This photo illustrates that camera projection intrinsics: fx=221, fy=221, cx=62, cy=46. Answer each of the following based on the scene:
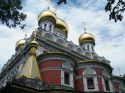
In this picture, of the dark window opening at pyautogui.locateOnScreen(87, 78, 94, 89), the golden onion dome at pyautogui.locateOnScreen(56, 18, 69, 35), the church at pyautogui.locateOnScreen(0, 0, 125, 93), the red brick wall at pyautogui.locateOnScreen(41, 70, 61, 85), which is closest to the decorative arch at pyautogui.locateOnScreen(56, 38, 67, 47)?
the church at pyautogui.locateOnScreen(0, 0, 125, 93)

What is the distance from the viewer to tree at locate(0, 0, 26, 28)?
27.8 ft

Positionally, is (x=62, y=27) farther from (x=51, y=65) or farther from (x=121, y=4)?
(x=121, y=4)

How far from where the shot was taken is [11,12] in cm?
888

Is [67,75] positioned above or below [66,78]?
above

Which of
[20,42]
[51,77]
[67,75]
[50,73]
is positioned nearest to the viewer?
[51,77]

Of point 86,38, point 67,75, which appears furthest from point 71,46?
point 67,75

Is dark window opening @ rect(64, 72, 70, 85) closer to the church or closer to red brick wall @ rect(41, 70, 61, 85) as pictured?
the church

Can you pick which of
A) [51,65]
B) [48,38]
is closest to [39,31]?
[48,38]

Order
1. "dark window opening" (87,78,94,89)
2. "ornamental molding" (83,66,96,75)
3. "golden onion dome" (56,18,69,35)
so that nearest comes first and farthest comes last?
"dark window opening" (87,78,94,89)
"ornamental molding" (83,66,96,75)
"golden onion dome" (56,18,69,35)

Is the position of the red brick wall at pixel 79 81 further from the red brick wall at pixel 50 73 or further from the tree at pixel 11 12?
the tree at pixel 11 12

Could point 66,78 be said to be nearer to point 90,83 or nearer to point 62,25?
point 90,83

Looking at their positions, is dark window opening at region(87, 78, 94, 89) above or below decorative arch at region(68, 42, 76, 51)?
below

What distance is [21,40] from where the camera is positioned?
30.7 m

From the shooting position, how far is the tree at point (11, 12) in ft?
27.8
